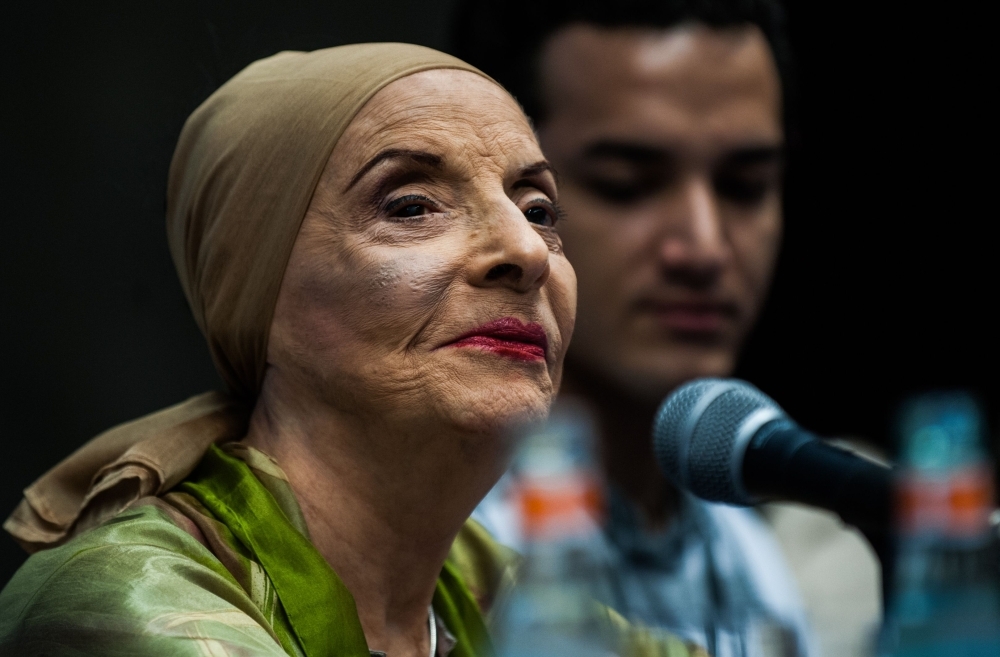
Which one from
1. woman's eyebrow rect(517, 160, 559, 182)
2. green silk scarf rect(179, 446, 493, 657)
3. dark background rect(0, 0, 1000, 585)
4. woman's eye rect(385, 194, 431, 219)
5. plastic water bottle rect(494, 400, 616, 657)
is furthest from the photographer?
dark background rect(0, 0, 1000, 585)

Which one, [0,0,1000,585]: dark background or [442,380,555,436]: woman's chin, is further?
[0,0,1000,585]: dark background

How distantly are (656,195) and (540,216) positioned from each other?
1.41 meters

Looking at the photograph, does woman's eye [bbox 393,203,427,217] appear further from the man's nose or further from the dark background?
the man's nose

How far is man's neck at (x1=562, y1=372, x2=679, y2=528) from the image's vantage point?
377 cm

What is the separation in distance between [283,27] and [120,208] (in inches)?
19.3

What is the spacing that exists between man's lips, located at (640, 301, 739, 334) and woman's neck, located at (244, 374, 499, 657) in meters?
1.59

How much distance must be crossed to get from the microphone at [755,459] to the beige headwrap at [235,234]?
0.69m

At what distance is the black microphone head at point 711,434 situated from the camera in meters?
1.94

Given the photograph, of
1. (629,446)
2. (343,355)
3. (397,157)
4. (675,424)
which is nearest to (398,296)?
(343,355)

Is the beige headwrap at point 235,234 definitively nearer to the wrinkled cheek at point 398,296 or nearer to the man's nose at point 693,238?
the wrinkled cheek at point 398,296

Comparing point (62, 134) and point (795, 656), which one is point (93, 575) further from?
point (62, 134)

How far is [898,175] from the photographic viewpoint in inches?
185

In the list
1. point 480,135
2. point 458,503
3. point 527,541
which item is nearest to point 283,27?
point 480,135

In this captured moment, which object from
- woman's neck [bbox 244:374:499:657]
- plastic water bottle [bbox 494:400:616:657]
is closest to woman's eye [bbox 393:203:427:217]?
woman's neck [bbox 244:374:499:657]
